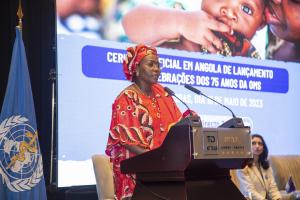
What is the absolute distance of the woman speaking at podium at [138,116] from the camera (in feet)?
6.46

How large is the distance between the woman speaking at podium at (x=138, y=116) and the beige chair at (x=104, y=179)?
1.54 metres

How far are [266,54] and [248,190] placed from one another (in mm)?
1967

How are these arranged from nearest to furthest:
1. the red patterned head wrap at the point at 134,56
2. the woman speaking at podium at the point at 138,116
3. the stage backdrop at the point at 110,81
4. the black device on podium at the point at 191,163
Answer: the black device on podium at the point at 191,163
the woman speaking at podium at the point at 138,116
the red patterned head wrap at the point at 134,56
the stage backdrop at the point at 110,81

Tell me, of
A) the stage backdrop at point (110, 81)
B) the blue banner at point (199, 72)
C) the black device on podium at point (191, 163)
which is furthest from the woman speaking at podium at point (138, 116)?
the blue banner at point (199, 72)

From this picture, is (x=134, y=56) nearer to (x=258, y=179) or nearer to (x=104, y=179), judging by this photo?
(x=104, y=179)

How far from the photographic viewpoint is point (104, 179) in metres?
3.58

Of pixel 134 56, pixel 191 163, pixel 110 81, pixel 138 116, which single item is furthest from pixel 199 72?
pixel 191 163

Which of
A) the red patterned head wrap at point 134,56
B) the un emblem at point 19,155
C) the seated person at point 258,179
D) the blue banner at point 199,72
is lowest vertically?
the seated person at point 258,179

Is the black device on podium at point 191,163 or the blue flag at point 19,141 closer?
the black device on podium at point 191,163

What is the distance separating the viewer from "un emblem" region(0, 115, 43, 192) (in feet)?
11.8

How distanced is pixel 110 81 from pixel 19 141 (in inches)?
41.2

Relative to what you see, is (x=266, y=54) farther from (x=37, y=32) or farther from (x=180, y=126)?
(x=180, y=126)

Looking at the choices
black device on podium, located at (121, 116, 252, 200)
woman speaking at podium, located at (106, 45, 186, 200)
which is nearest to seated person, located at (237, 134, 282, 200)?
woman speaking at podium, located at (106, 45, 186, 200)

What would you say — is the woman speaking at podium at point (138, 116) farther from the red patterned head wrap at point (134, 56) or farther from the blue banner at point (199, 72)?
the blue banner at point (199, 72)
